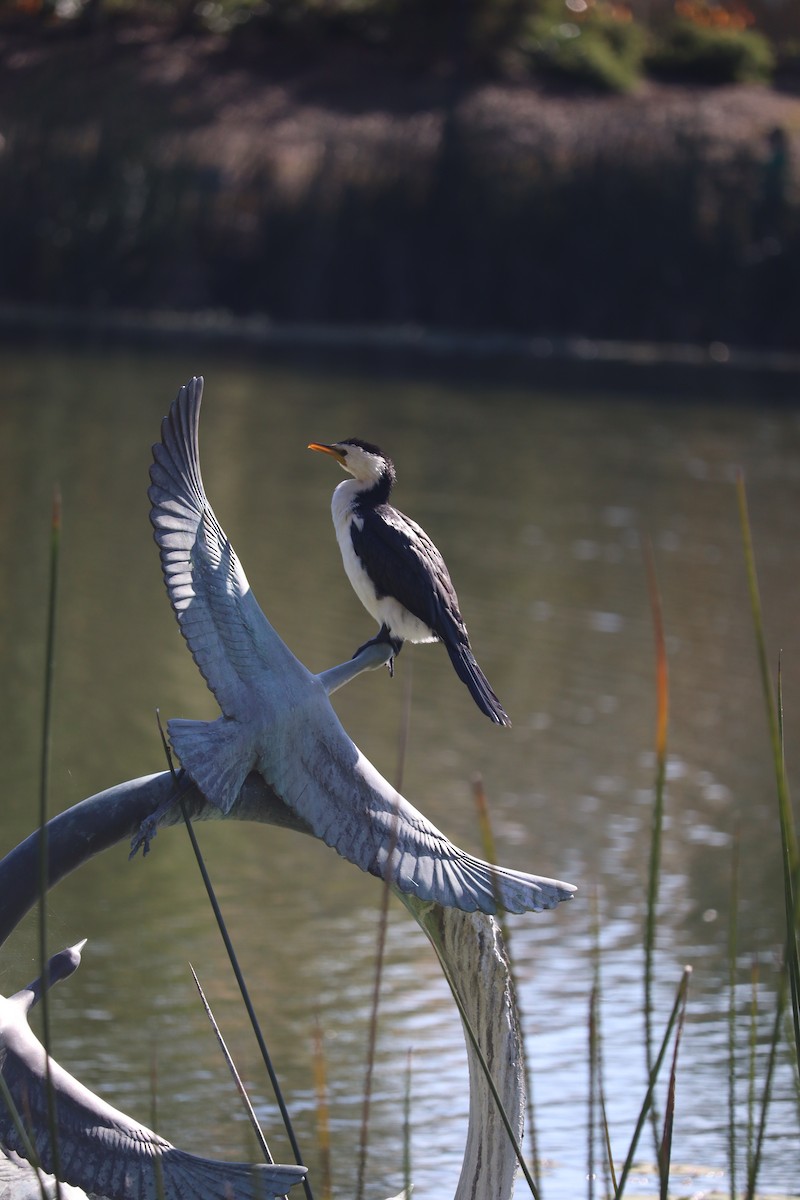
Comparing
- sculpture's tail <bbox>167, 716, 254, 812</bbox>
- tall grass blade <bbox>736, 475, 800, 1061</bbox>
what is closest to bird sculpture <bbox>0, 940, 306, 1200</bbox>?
sculpture's tail <bbox>167, 716, 254, 812</bbox>

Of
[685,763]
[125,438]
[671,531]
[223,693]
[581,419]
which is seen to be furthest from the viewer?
[581,419]

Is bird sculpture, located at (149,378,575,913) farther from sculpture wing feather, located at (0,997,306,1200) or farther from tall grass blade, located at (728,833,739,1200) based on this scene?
sculpture wing feather, located at (0,997,306,1200)

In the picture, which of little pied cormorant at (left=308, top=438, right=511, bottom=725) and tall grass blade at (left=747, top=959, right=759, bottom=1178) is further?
little pied cormorant at (left=308, top=438, right=511, bottom=725)

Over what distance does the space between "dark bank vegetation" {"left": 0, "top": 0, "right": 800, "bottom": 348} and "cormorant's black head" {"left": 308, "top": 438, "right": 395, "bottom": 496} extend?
2092 centimetres

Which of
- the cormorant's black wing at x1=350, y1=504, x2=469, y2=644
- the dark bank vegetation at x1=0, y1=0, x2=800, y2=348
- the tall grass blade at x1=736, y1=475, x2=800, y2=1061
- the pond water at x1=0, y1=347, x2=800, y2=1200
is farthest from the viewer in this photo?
the dark bank vegetation at x1=0, y1=0, x2=800, y2=348

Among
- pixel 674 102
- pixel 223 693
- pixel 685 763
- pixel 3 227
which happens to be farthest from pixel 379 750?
pixel 674 102

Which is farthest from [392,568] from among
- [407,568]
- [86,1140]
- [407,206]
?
[407,206]

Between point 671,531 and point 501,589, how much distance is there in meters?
2.31

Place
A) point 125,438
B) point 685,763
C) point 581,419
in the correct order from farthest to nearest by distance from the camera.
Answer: point 581,419 → point 125,438 → point 685,763

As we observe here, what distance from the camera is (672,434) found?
15.3m

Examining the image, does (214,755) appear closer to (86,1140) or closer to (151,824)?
(151,824)

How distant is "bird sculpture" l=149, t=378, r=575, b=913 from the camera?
1.68 metres

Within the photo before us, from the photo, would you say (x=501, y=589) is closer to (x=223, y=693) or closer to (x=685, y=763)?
(x=685, y=763)

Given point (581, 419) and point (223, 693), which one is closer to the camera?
point (223, 693)
